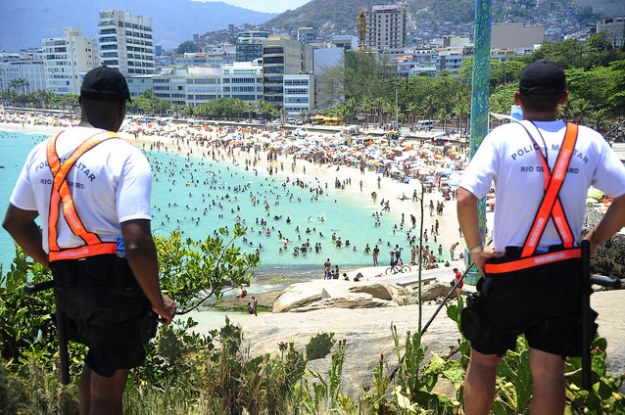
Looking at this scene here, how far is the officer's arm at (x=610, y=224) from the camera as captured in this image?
2.14 m

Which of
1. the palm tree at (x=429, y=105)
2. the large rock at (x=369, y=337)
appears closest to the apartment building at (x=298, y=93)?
the palm tree at (x=429, y=105)

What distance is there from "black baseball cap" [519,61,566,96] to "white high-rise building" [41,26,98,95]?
387 ft

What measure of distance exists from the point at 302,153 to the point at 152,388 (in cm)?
4644

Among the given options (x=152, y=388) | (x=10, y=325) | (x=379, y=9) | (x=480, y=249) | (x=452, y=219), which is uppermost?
(x=379, y=9)

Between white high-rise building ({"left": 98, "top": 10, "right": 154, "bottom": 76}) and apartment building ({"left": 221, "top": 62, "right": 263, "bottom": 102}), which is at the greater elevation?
white high-rise building ({"left": 98, "top": 10, "right": 154, "bottom": 76})

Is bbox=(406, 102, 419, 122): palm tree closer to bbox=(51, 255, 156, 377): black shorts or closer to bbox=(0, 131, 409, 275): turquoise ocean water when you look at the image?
bbox=(0, 131, 409, 275): turquoise ocean water

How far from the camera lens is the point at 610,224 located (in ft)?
7.12

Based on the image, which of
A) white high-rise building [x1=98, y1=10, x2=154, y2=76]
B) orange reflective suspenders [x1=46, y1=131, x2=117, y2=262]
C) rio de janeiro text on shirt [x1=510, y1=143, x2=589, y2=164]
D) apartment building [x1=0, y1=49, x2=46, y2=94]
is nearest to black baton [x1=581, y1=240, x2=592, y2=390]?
rio de janeiro text on shirt [x1=510, y1=143, x2=589, y2=164]

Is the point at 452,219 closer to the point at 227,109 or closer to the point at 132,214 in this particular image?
the point at 132,214

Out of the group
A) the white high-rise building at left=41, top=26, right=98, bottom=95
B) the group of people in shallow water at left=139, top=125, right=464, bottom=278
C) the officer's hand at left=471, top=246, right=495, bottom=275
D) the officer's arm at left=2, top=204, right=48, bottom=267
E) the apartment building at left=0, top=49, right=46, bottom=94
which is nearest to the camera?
the officer's hand at left=471, top=246, right=495, bottom=275

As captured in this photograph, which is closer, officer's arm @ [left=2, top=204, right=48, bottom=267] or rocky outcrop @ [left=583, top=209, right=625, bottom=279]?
officer's arm @ [left=2, top=204, right=48, bottom=267]

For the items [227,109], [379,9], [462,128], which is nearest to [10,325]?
[462,128]

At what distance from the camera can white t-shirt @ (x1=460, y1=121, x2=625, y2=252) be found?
2.07m

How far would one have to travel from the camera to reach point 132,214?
200cm
